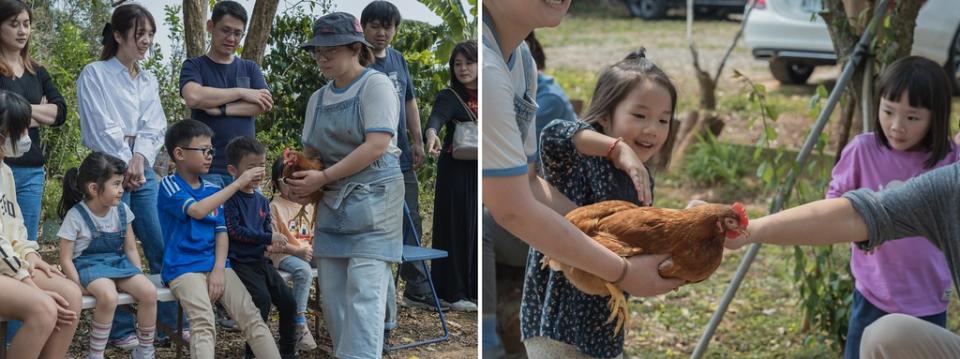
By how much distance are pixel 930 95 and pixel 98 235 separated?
213 centimetres

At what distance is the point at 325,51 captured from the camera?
9.07 feet

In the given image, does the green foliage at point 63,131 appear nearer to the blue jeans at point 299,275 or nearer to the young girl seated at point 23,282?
the young girl seated at point 23,282

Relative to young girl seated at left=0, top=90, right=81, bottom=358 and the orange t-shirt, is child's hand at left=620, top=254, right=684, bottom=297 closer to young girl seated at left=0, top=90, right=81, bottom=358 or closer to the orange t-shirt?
the orange t-shirt

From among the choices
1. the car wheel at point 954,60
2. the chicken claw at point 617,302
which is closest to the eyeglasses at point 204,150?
the chicken claw at point 617,302

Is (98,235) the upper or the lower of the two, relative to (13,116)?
lower

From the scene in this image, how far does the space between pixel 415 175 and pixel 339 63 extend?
0.36 meters

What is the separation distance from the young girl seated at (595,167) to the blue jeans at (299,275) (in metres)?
0.83

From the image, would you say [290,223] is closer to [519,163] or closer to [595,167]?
[595,167]

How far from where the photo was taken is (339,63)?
2795 millimetres

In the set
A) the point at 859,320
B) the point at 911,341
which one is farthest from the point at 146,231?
the point at 859,320

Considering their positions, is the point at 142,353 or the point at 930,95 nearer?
the point at 142,353

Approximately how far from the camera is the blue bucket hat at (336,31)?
2.74m

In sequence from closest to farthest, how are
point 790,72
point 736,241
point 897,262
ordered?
point 736,241 → point 897,262 → point 790,72

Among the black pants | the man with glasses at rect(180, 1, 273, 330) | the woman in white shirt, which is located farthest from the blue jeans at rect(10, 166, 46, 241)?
the black pants
